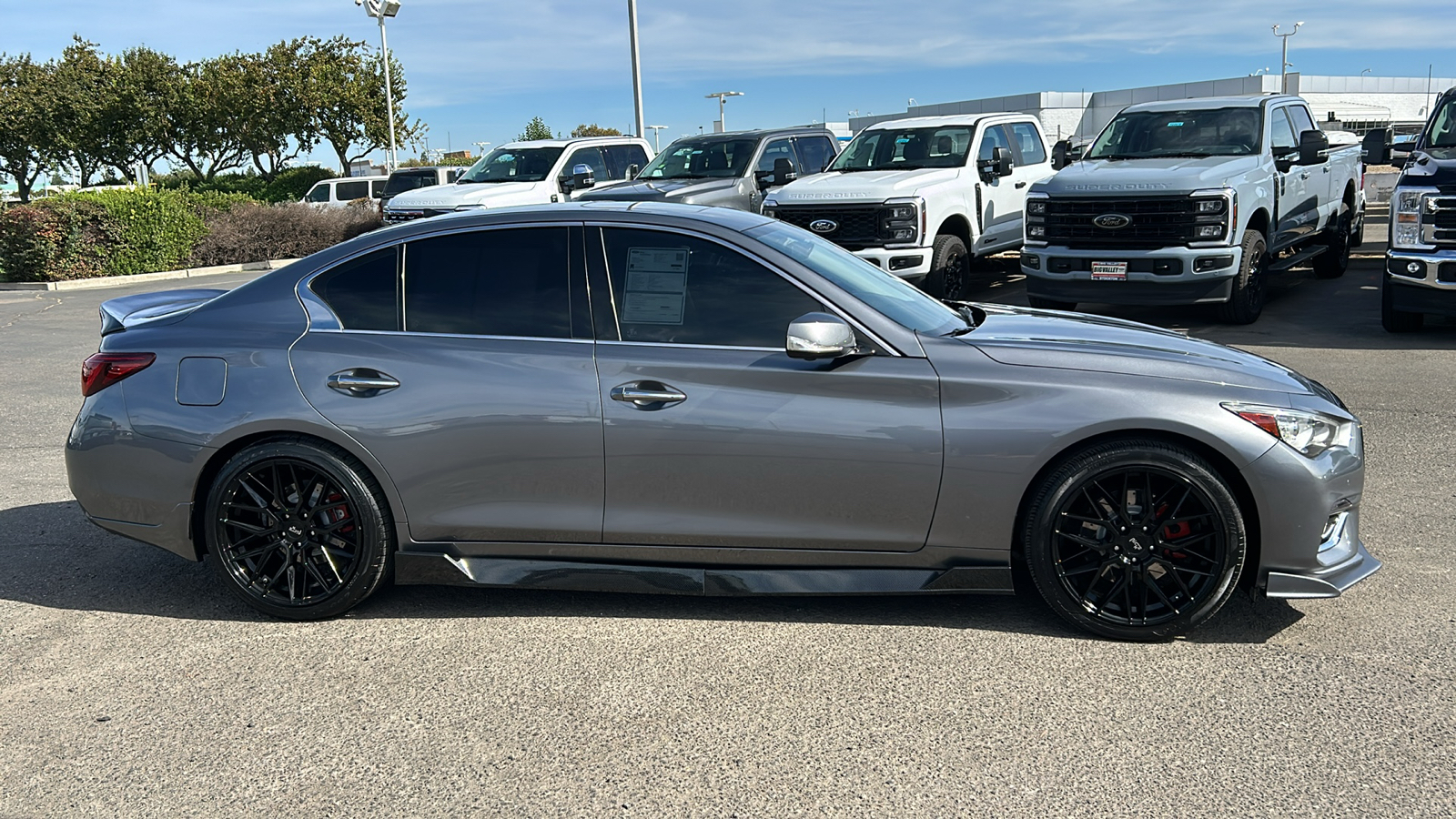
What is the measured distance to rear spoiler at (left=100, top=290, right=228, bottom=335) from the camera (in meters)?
5.02

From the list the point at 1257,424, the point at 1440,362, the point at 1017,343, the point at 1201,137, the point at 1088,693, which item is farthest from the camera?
the point at 1201,137

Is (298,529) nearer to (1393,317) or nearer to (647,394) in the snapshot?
(647,394)

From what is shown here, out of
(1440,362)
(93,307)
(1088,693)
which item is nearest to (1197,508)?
(1088,693)

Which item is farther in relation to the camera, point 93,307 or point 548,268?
point 93,307

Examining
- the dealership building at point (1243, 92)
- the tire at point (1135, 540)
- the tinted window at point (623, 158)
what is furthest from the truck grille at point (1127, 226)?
the dealership building at point (1243, 92)

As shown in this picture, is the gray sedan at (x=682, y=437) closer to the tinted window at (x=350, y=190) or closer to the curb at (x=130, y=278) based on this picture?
the curb at (x=130, y=278)

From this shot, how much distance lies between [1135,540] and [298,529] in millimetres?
3121

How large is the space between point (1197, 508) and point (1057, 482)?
49 cm

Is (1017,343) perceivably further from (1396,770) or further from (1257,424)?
(1396,770)

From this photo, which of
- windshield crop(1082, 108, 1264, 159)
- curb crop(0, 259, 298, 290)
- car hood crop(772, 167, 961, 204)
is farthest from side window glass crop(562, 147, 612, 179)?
windshield crop(1082, 108, 1264, 159)

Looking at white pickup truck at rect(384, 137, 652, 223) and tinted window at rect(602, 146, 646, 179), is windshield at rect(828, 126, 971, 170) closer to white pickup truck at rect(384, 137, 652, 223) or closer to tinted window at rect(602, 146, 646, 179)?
white pickup truck at rect(384, 137, 652, 223)

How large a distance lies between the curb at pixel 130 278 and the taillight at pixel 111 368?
1538 centimetres

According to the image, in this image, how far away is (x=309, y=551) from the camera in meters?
4.66

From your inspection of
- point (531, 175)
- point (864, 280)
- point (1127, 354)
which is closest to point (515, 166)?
point (531, 175)
